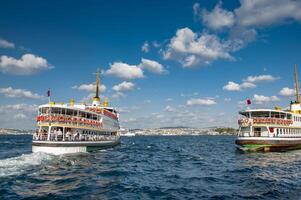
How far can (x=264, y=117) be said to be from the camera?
47.0 metres

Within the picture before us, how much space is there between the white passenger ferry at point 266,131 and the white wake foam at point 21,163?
28.5 meters

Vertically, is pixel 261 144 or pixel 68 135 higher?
pixel 68 135

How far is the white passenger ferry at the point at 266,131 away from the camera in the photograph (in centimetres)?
4503

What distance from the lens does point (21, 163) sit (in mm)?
28453

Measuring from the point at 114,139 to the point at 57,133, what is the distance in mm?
20141

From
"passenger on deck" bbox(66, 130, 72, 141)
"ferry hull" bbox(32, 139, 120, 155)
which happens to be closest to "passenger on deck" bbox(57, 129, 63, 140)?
"passenger on deck" bbox(66, 130, 72, 141)

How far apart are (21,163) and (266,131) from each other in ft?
116

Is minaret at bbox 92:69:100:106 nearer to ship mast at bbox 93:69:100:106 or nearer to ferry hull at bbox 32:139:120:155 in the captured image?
ship mast at bbox 93:69:100:106

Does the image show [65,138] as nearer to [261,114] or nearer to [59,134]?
[59,134]

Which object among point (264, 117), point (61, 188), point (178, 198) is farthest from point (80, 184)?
point (264, 117)

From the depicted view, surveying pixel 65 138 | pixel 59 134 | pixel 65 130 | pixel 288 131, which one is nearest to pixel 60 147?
pixel 59 134

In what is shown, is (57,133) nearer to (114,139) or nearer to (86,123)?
(86,123)

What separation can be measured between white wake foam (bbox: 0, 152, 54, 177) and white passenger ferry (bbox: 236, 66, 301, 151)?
2853 centimetres

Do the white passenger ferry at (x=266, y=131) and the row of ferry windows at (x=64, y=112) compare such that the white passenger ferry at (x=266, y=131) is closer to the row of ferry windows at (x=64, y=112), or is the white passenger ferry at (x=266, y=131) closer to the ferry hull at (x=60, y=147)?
the ferry hull at (x=60, y=147)
